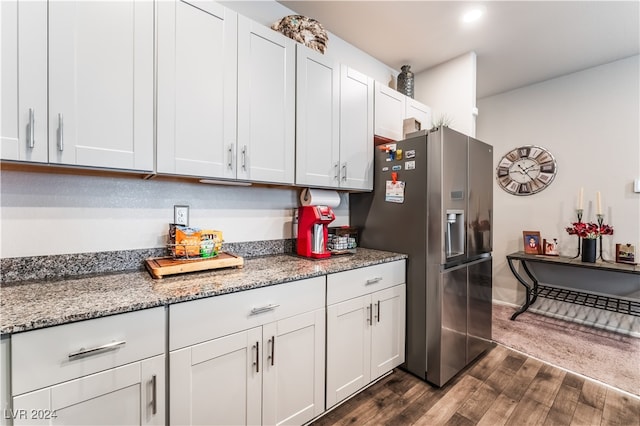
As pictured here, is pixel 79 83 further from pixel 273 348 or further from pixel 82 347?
pixel 273 348

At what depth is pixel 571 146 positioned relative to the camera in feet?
10.3

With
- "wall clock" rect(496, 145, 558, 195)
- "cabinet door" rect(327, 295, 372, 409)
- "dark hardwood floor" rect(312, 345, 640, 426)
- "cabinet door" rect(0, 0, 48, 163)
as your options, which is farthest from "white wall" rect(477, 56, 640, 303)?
"cabinet door" rect(0, 0, 48, 163)

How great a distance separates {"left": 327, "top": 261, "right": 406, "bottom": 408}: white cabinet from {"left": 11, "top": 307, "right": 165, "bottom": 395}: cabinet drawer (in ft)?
2.99

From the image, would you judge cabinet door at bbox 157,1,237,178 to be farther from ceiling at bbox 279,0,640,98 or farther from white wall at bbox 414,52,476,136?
white wall at bbox 414,52,476,136

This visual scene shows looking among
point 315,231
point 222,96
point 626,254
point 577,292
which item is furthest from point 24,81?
point 577,292

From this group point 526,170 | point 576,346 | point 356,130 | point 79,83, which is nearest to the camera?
point 79,83

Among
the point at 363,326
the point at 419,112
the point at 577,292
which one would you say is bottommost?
the point at 577,292

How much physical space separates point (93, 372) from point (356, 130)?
6.69ft

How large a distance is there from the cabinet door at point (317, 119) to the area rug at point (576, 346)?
2359 millimetres

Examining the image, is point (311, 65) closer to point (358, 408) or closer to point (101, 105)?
point (101, 105)

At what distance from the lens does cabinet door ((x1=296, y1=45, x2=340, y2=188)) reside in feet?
6.01

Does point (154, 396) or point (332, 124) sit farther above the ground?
point (332, 124)

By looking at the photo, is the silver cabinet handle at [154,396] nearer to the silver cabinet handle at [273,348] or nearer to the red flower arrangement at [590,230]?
the silver cabinet handle at [273,348]

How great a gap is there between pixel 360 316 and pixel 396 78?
104 inches
